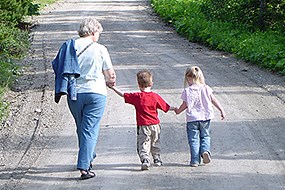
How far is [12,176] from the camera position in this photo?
26.1ft

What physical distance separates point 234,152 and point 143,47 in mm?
11775

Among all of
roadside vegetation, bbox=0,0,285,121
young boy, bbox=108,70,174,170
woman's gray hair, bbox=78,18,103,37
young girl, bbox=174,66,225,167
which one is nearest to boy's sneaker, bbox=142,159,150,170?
young boy, bbox=108,70,174,170

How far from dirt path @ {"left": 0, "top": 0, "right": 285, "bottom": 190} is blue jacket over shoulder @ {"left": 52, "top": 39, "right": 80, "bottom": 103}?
3.70ft

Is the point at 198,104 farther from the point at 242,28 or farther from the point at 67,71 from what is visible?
the point at 242,28

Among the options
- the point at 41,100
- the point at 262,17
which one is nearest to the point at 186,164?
the point at 41,100

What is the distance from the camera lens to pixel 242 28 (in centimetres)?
2109

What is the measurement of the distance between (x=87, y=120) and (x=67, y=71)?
68 centimetres

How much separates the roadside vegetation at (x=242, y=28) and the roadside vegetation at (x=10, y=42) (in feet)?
19.1

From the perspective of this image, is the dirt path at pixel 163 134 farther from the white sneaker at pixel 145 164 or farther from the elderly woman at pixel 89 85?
the elderly woman at pixel 89 85

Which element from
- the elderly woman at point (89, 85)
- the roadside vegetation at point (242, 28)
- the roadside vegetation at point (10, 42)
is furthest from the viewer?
the roadside vegetation at point (242, 28)

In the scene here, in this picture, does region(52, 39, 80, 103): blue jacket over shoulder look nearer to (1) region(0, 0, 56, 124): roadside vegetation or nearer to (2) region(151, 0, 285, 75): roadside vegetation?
(1) region(0, 0, 56, 124): roadside vegetation

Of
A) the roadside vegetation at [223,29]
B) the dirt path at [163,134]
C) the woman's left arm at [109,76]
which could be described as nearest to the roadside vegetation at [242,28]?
the roadside vegetation at [223,29]

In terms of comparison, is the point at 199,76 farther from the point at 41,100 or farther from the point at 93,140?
the point at 41,100

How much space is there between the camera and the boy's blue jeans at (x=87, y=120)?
7.60 meters
